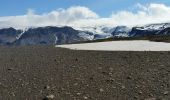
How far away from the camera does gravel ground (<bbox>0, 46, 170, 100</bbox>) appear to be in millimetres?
18156

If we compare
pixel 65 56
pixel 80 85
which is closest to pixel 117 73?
pixel 80 85

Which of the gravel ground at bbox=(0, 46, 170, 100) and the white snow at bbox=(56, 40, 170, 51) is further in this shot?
the white snow at bbox=(56, 40, 170, 51)

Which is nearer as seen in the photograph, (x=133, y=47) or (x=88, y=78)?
(x=88, y=78)

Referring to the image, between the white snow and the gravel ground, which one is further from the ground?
the white snow

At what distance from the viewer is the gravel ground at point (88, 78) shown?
18.2 metres

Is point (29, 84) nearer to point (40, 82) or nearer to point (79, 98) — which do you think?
point (40, 82)

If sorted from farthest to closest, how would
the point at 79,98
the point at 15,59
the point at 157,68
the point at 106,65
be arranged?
the point at 15,59
the point at 106,65
the point at 157,68
the point at 79,98

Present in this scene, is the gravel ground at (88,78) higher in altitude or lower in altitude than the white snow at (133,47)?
lower

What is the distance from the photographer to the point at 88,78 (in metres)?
20.8

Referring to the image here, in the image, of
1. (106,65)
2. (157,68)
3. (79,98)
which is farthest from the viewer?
(106,65)

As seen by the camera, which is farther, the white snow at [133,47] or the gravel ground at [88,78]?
the white snow at [133,47]

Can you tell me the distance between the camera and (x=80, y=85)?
64.1ft

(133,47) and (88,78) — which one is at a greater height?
(133,47)

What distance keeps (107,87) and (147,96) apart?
7.63 ft
